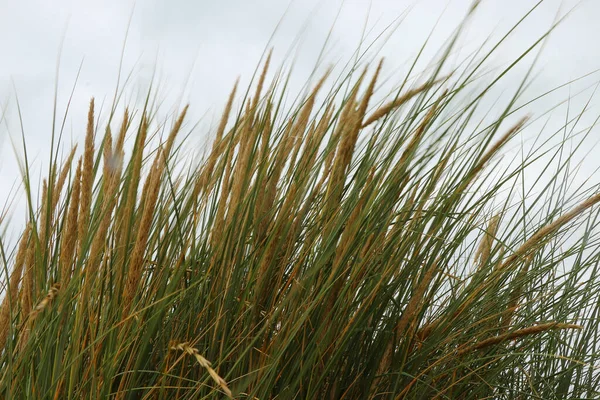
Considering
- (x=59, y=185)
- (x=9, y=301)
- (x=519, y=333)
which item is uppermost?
(x=59, y=185)

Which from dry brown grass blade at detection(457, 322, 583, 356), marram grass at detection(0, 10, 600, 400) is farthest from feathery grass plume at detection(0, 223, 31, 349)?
dry brown grass blade at detection(457, 322, 583, 356)

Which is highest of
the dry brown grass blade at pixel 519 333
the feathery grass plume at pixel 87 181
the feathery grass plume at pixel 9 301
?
the feathery grass plume at pixel 87 181

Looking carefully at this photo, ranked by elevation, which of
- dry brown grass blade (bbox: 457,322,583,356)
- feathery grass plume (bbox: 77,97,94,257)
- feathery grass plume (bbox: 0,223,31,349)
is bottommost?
feathery grass plume (bbox: 0,223,31,349)

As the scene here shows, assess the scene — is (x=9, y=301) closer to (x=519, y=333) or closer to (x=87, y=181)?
(x=87, y=181)

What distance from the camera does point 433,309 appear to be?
1813 millimetres

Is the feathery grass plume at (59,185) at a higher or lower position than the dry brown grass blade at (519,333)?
higher

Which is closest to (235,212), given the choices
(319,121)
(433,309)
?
(319,121)

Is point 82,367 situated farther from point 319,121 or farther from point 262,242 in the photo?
point 319,121

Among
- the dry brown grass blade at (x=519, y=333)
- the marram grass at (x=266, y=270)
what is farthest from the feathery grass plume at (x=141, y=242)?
the dry brown grass blade at (x=519, y=333)

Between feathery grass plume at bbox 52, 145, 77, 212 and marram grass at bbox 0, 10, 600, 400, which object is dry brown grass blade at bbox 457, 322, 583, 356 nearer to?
marram grass at bbox 0, 10, 600, 400

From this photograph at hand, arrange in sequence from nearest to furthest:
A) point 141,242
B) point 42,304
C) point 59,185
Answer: point 42,304, point 141,242, point 59,185

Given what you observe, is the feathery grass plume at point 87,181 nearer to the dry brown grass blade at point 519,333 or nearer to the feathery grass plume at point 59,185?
the feathery grass plume at point 59,185

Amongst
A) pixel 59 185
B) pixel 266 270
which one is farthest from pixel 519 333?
pixel 59 185

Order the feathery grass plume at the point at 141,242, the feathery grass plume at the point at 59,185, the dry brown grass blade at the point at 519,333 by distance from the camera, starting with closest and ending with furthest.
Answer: the feathery grass plume at the point at 141,242
the dry brown grass blade at the point at 519,333
the feathery grass plume at the point at 59,185
